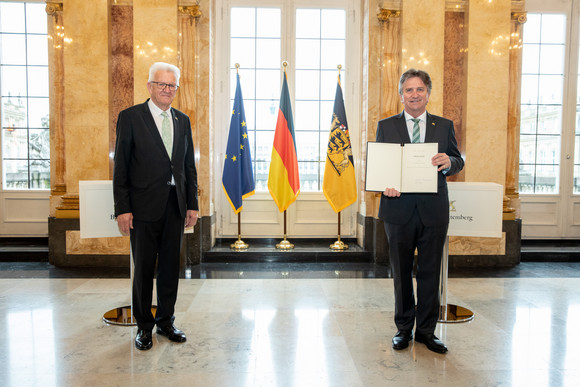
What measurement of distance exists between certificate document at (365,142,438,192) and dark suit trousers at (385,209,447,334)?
0.23m

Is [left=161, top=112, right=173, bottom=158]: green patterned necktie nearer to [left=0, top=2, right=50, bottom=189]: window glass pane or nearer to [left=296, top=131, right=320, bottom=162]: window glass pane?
[left=296, top=131, right=320, bottom=162]: window glass pane

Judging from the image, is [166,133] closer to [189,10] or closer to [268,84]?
[189,10]

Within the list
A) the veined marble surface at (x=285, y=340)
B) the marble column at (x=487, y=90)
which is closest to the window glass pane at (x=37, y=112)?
the veined marble surface at (x=285, y=340)

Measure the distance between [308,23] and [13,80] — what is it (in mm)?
4143

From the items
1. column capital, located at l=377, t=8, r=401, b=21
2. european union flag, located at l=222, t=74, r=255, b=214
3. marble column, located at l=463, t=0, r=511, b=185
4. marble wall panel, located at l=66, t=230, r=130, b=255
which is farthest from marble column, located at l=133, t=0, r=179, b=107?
marble column, located at l=463, t=0, r=511, b=185

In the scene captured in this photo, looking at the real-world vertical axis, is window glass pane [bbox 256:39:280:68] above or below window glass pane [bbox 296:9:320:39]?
below

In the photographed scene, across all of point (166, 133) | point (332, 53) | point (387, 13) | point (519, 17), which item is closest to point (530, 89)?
point (519, 17)

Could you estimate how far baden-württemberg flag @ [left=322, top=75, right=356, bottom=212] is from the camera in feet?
17.9

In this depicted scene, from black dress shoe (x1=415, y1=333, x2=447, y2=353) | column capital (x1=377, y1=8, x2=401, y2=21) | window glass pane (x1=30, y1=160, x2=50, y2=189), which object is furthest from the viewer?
window glass pane (x1=30, y1=160, x2=50, y2=189)

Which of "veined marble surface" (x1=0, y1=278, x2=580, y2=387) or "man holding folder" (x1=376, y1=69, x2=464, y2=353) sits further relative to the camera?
"man holding folder" (x1=376, y1=69, x2=464, y2=353)

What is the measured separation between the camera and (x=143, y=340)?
2.80 metres

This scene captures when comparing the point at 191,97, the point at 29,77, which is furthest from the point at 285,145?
the point at 29,77

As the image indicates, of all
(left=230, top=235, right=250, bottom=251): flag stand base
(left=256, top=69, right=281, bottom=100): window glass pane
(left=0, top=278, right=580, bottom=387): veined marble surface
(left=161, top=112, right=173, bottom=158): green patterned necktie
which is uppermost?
(left=256, top=69, right=281, bottom=100): window glass pane

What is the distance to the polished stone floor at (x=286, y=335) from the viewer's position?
8.01 feet
